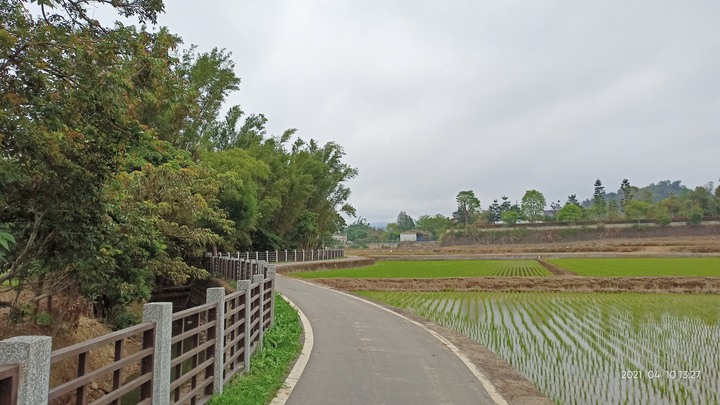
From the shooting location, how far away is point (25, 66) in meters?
4.55

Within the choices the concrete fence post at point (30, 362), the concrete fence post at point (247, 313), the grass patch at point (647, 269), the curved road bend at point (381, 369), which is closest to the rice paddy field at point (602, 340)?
the curved road bend at point (381, 369)

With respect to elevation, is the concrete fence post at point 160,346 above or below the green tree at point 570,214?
below

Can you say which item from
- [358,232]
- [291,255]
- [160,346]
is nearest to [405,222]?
[358,232]

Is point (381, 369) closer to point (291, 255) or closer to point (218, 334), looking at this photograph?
point (218, 334)

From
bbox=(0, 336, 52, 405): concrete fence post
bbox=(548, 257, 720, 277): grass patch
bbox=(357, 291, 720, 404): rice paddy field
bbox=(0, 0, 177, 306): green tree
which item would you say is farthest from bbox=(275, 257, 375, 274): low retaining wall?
bbox=(0, 336, 52, 405): concrete fence post

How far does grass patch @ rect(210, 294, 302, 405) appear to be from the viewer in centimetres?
477

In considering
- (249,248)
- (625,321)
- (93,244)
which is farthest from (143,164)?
(249,248)

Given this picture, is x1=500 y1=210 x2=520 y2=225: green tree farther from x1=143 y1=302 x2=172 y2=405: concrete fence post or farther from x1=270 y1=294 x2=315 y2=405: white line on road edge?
x1=143 y1=302 x2=172 y2=405: concrete fence post

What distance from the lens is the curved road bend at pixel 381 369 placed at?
5.05 metres

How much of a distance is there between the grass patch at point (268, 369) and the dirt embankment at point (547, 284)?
40.8ft

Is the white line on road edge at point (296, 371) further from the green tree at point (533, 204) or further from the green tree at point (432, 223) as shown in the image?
the green tree at point (432, 223)

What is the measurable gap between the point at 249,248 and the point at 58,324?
26.4m

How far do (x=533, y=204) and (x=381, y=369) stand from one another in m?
98.5

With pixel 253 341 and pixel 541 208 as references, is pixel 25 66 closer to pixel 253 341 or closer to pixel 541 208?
pixel 253 341
